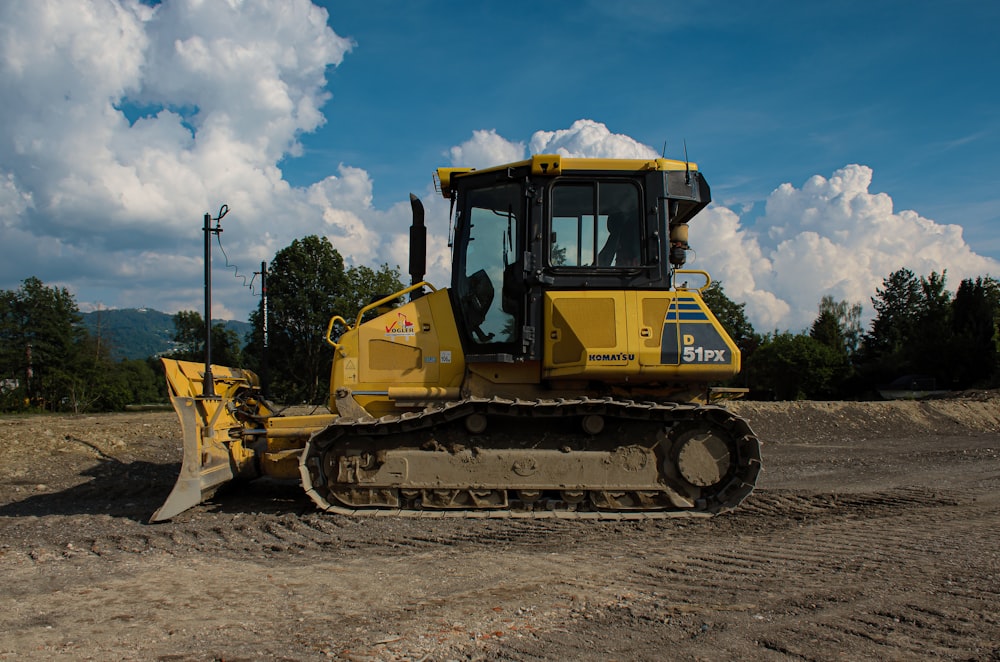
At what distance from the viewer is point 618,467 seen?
23.8 feet

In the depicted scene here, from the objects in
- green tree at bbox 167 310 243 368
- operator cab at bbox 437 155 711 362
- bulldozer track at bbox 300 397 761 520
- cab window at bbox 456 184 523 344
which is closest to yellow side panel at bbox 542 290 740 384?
Result: operator cab at bbox 437 155 711 362

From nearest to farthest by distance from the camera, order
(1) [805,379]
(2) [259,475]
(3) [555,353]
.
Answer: (3) [555,353]
(2) [259,475]
(1) [805,379]

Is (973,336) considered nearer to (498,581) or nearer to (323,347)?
(323,347)

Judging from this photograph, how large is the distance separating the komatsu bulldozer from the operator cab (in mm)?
15

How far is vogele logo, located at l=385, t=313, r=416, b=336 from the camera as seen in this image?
7.77 m

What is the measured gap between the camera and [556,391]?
298 inches

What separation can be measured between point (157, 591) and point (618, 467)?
432 centimetres

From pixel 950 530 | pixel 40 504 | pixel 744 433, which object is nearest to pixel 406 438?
pixel 744 433

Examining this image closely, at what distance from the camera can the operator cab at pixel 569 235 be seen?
7258 millimetres

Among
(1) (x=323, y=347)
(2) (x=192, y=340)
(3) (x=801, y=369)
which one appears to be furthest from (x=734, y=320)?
(2) (x=192, y=340)

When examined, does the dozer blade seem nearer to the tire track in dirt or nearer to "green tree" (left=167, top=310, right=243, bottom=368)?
the tire track in dirt

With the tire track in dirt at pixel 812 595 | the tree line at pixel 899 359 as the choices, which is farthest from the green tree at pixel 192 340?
the tire track in dirt at pixel 812 595

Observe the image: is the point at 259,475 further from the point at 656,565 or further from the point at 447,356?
the point at 656,565

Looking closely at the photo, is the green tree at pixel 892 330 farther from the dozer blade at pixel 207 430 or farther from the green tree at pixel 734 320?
the dozer blade at pixel 207 430
